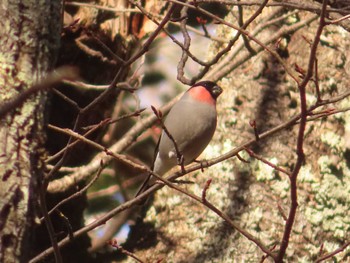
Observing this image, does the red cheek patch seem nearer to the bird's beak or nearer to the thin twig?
the bird's beak

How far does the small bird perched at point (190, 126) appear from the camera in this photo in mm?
3830

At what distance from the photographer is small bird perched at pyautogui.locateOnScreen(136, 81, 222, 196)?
12.6ft

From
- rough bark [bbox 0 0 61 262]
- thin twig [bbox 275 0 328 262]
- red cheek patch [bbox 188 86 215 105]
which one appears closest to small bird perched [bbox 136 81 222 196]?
red cheek patch [bbox 188 86 215 105]

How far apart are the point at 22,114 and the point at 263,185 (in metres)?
1.93

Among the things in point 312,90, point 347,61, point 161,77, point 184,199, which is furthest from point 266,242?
point 161,77

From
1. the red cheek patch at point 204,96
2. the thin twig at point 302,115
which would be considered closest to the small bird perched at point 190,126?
the red cheek patch at point 204,96

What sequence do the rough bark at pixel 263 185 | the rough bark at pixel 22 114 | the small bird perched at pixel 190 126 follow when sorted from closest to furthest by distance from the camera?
the rough bark at pixel 22 114 < the rough bark at pixel 263 185 < the small bird perched at pixel 190 126

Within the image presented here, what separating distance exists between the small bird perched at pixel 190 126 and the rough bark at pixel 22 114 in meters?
1.80

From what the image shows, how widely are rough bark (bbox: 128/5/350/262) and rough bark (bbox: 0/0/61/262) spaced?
5.55ft

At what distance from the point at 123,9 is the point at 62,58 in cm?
38

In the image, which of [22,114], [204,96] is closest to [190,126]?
[204,96]

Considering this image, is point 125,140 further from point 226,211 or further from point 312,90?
point 312,90

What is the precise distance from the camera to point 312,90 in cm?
388

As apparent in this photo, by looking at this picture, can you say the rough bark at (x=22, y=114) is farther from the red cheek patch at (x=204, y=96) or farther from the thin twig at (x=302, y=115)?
the red cheek patch at (x=204, y=96)
